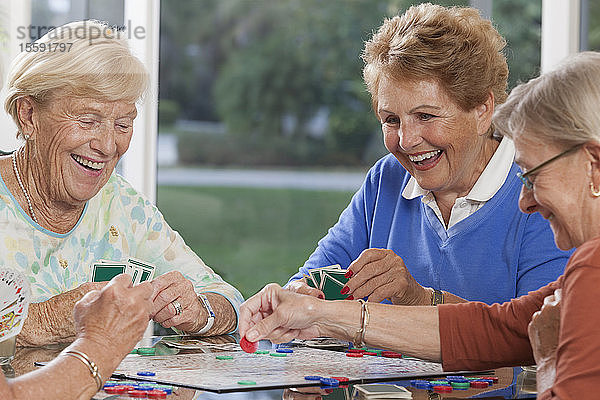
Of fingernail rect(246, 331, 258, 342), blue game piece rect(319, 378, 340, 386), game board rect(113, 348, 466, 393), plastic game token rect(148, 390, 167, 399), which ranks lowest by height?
game board rect(113, 348, 466, 393)

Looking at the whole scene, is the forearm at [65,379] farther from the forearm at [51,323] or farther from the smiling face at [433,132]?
the smiling face at [433,132]

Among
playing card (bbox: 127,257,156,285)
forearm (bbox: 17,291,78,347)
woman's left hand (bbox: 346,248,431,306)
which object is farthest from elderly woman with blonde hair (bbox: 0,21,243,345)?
woman's left hand (bbox: 346,248,431,306)

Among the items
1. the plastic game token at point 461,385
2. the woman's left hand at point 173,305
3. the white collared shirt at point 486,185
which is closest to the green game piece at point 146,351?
the woman's left hand at point 173,305

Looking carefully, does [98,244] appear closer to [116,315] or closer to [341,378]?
[116,315]

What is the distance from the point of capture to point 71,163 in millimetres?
2506

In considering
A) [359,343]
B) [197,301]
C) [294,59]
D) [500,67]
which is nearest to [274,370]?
[359,343]

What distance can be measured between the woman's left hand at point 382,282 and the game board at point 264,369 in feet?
1.04

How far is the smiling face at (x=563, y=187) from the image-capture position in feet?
4.92

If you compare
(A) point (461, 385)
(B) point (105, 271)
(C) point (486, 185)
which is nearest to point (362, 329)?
(A) point (461, 385)

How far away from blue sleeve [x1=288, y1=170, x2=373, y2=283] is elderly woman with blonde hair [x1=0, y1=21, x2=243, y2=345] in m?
0.41

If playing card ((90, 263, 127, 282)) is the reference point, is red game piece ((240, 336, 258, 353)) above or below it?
below

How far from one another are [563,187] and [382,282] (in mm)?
931

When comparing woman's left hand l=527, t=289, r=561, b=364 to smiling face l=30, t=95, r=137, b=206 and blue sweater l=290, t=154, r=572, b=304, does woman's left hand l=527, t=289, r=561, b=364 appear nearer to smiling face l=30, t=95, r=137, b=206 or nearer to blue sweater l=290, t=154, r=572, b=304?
blue sweater l=290, t=154, r=572, b=304

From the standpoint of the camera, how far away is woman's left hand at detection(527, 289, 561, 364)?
5.04ft
